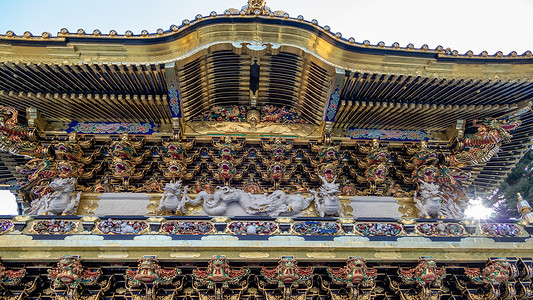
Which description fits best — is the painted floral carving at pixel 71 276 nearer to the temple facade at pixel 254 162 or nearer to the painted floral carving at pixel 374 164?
the temple facade at pixel 254 162

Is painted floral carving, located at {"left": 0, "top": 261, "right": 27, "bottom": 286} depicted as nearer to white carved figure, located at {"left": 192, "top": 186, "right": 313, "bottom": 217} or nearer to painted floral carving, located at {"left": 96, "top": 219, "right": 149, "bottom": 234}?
painted floral carving, located at {"left": 96, "top": 219, "right": 149, "bottom": 234}

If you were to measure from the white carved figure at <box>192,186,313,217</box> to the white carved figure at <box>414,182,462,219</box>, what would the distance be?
2.40 metres

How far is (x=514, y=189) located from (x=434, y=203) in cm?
829

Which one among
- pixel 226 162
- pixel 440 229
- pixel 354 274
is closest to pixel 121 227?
pixel 226 162

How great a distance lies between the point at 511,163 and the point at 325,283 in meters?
6.50

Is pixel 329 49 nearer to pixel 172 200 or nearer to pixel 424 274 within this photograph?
pixel 172 200

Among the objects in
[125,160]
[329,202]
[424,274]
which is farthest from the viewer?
[125,160]

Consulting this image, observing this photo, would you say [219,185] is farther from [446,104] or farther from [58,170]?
[446,104]

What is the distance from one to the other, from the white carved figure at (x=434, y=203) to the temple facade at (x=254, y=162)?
33mm

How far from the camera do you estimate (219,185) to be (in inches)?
319

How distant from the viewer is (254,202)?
7.56m

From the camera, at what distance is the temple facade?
19.5 feet

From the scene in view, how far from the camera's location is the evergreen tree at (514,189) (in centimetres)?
1368

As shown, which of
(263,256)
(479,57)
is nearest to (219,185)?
(263,256)
